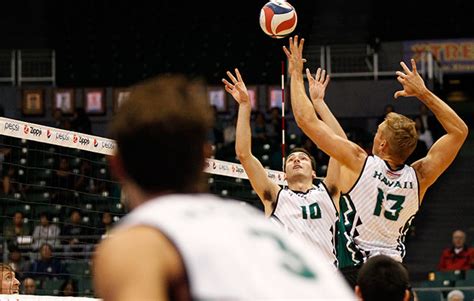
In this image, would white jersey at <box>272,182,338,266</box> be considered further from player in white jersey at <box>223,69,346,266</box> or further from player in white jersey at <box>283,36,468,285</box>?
player in white jersey at <box>283,36,468,285</box>

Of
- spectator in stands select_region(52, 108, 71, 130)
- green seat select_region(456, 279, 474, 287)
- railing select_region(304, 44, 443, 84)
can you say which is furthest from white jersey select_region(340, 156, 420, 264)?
railing select_region(304, 44, 443, 84)

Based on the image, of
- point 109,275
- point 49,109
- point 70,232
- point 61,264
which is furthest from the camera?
point 49,109

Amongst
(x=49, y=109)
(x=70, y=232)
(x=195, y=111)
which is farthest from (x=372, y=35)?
Answer: (x=195, y=111)

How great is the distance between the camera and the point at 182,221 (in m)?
2.12

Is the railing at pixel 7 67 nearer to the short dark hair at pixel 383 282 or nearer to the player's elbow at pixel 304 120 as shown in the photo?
the player's elbow at pixel 304 120

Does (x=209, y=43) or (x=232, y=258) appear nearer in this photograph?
(x=232, y=258)

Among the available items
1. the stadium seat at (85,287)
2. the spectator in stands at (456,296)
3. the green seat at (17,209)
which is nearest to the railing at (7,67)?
the green seat at (17,209)

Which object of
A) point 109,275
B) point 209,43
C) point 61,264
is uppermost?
point 209,43

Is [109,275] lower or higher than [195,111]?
lower

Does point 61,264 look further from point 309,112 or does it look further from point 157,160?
point 157,160

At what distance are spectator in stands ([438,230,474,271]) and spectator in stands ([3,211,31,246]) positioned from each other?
652cm

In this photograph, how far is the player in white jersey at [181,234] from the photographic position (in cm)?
205

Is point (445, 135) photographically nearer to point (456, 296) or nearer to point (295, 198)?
point (295, 198)

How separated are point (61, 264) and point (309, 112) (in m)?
10.2
